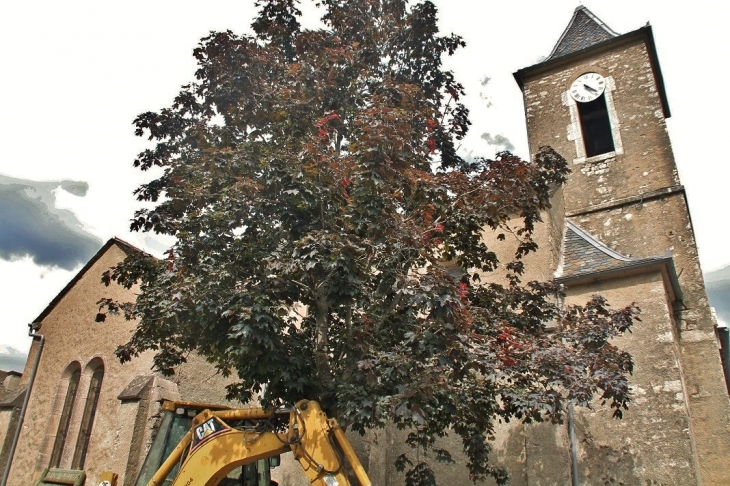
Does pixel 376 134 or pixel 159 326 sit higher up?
pixel 376 134

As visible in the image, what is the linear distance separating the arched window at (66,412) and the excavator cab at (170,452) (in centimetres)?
661

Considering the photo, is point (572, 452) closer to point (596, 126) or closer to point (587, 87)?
point (596, 126)

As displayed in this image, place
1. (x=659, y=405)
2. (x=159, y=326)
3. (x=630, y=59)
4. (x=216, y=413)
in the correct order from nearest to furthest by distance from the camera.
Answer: (x=216, y=413) < (x=159, y=326) < (x=659, y=405) < (x=630, y=59)

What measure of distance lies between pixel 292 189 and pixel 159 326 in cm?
238

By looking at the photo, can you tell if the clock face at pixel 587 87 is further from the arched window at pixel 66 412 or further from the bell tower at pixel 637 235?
the arched window at pixel 66 412

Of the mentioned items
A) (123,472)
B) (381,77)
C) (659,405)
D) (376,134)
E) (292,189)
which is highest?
(381,77)

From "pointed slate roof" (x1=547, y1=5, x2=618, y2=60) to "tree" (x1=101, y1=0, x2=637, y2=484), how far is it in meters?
10.1

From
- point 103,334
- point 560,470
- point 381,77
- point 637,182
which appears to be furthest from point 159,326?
point 637,182

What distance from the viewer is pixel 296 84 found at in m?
6.79

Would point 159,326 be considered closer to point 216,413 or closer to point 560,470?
point 216,413

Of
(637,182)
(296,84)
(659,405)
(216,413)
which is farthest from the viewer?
(637,182)

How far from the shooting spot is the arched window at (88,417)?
10.5 metres

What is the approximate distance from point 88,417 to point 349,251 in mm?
8532

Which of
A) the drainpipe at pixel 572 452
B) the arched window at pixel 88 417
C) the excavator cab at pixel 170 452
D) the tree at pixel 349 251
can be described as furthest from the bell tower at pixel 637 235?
the arched window at pixel 88 417
